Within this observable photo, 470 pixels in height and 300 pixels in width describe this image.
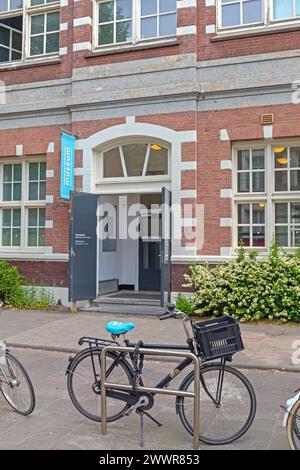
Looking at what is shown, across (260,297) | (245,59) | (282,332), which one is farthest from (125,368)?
(245,59)

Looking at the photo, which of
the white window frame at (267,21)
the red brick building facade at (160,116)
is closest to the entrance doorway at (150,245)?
the red brick building facade at (160,116)

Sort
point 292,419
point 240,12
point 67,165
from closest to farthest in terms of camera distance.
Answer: point 292,419 → point 240,12 → point 67,165

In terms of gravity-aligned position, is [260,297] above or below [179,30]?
below

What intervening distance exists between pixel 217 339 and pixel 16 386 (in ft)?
7.42

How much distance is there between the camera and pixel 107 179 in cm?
1254

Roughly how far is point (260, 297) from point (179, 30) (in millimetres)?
6635

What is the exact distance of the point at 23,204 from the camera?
13492 millimetres

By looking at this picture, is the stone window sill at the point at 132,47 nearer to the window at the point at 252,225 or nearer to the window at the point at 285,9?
the window at the point at 285,9

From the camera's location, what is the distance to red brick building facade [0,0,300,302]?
1103 centimetres

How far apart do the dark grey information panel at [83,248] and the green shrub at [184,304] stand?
239 cm

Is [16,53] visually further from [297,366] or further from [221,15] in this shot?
[297,366]

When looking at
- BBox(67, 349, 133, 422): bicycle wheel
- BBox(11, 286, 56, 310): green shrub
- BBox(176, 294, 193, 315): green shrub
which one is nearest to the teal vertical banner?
BBox(11, 286, 56, 310): green shrub

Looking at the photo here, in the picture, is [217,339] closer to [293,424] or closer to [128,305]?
[293,424]

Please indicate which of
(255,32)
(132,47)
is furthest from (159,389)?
(132,47)
